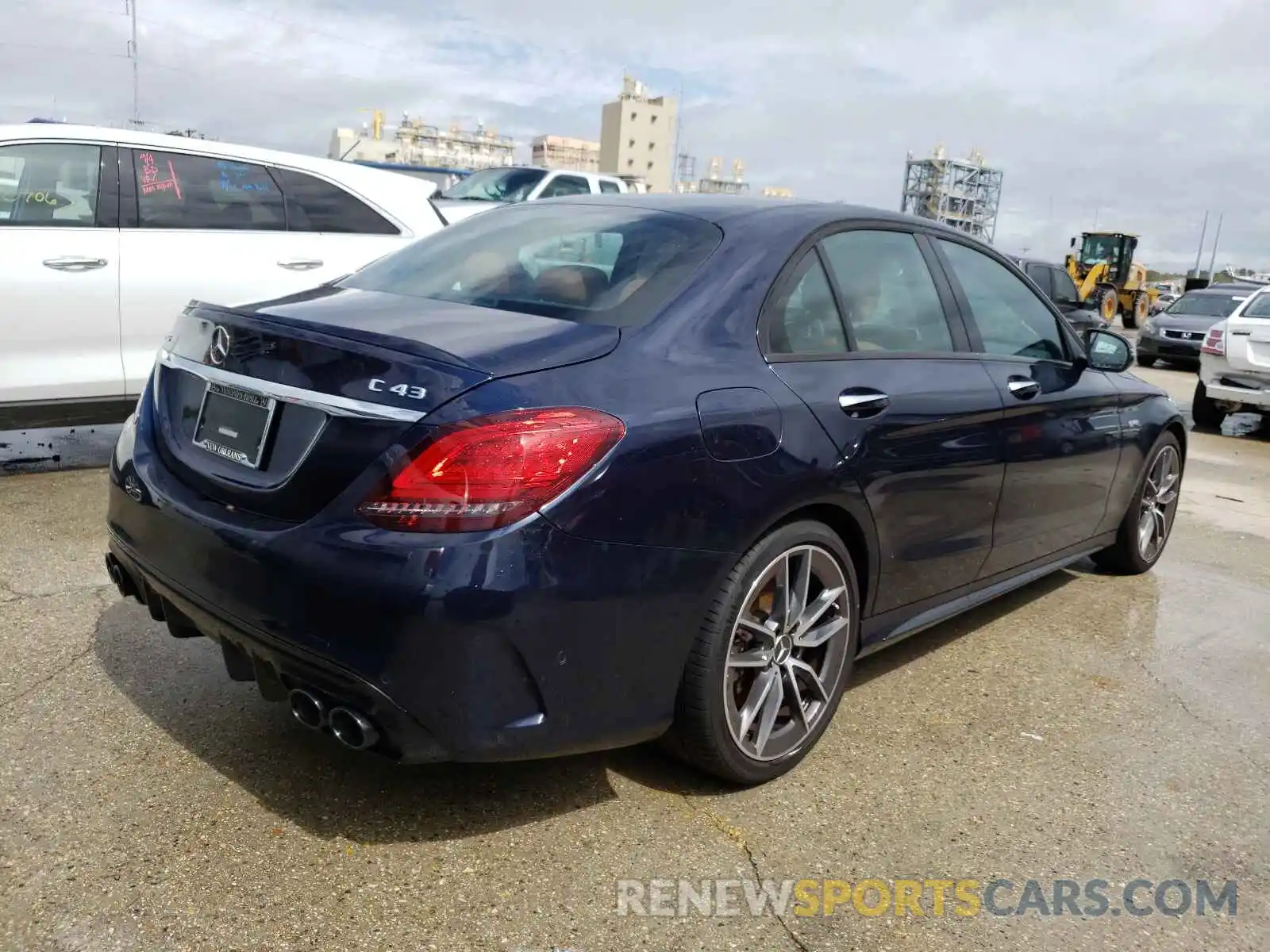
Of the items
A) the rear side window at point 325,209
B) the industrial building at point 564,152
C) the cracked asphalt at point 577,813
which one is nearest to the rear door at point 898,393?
the cracked asphalt at point 577,813

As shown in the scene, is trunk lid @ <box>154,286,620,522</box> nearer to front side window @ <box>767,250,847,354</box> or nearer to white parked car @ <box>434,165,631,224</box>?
front side window @ <box>767,250,847,354</box>

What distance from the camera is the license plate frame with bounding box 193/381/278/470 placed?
95.8 inches

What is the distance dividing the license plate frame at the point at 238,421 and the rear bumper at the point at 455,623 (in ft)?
0.42

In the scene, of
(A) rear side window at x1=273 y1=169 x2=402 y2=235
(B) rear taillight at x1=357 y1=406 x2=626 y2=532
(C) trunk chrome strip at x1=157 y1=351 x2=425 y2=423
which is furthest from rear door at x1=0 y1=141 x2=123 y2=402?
(B) rear taillight at x1=357 y1=406 x2=626 y2=532

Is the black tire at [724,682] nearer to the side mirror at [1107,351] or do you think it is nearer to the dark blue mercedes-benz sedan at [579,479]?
the dark blue mercedes-benz sedan at [579,479]

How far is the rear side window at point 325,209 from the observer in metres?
5.94

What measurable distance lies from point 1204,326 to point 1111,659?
16.1 m

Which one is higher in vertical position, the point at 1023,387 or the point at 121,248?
the point at 121,248

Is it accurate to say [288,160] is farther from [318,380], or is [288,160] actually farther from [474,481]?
[474,481]

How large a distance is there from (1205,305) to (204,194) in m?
18.5

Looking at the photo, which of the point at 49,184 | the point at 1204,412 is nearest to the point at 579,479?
the point at 49,184

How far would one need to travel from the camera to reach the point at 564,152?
420 feet

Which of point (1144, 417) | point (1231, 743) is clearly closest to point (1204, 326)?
point (1144, 417)

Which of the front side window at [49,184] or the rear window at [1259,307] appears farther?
the rear window at [1259,307]
